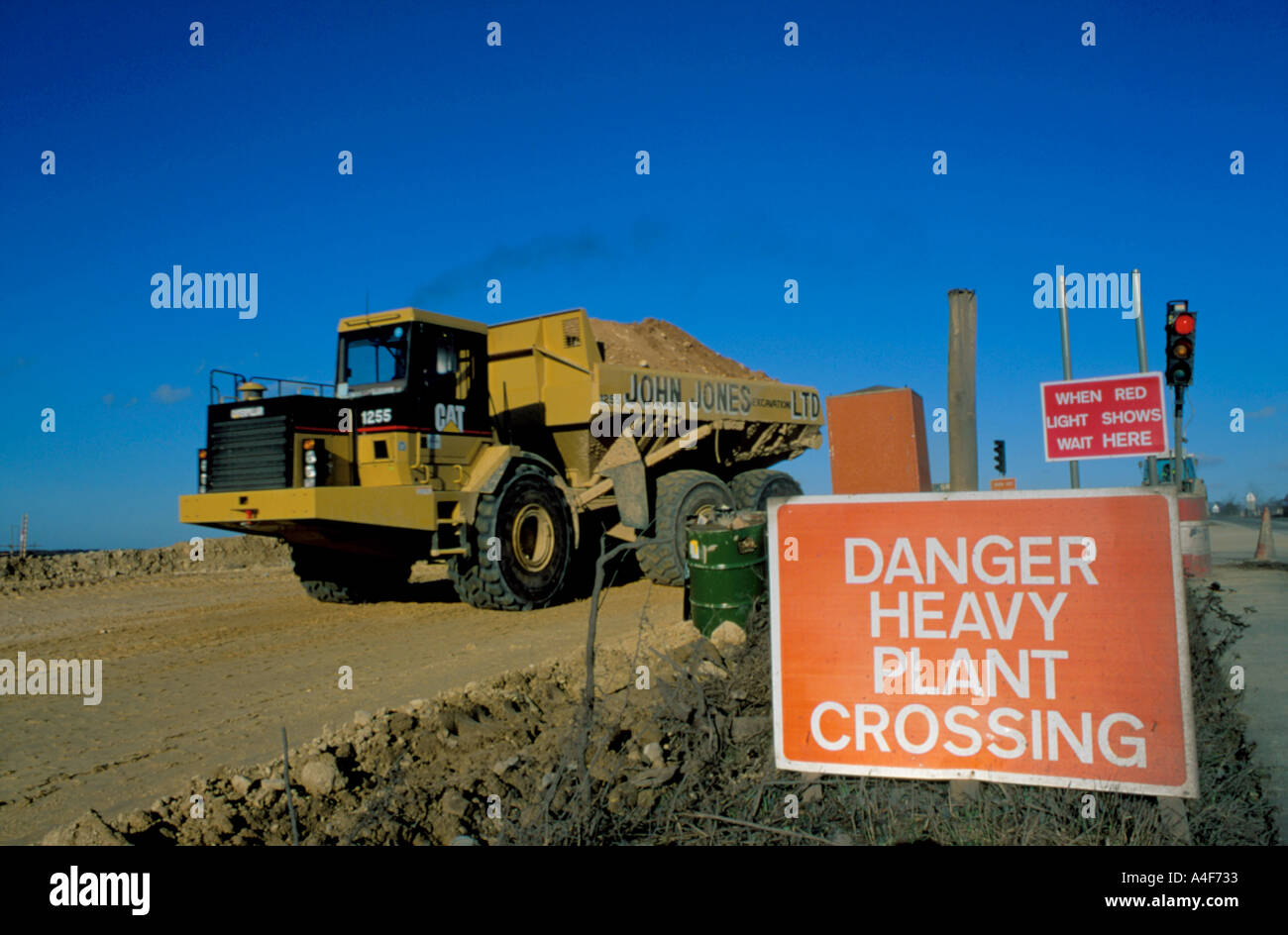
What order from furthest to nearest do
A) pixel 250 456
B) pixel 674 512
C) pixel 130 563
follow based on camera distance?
pixel 130 563
pixel 674 512
pixel 250 456

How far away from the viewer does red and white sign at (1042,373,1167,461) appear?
358 inches

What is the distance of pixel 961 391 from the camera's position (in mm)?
4578

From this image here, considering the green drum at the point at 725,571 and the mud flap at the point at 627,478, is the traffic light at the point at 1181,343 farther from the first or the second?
the mud flap at the point at 627,478

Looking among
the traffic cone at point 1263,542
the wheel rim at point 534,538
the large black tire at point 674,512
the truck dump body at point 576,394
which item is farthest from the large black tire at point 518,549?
the traffic cone at point 1263,542

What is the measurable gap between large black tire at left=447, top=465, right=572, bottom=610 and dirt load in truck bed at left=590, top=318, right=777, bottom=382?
101 inches

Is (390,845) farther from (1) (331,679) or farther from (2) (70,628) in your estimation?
(2) (70,628)

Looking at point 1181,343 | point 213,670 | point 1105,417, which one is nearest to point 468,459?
point 213,670

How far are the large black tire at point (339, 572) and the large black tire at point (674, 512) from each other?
321cm

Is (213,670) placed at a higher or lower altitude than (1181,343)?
lower

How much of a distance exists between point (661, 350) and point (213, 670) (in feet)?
28.7

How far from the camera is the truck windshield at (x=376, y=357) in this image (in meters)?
10.4

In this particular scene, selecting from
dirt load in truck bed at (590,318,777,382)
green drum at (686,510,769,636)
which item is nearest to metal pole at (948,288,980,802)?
green drum at (686,510,769,636)

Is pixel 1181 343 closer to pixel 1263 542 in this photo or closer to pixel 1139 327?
pixel 1139 327
